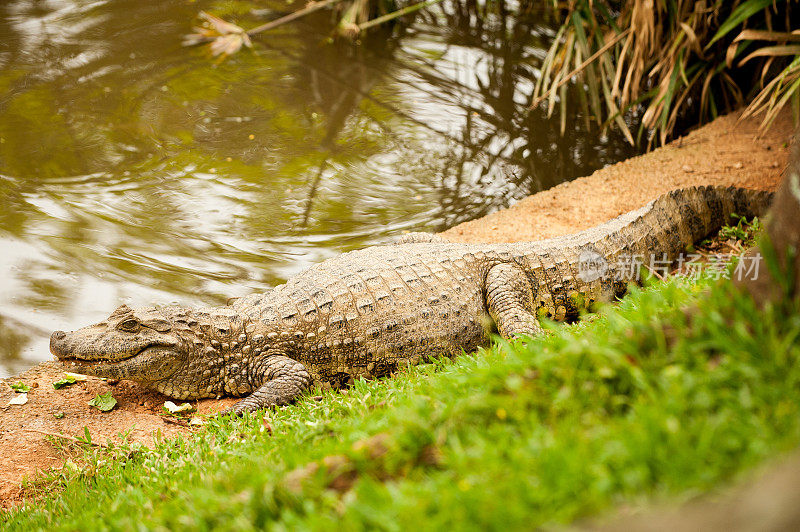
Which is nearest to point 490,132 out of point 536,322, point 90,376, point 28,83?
point 536,322

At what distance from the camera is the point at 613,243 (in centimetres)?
535

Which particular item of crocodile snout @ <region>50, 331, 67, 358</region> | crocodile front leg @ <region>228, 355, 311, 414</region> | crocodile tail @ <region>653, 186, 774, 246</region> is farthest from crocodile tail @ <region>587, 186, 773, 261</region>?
crocodile snout @ <region>50, 331, 67, 358</region>

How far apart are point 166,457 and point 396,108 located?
6629 millimetres

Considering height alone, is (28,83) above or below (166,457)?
above

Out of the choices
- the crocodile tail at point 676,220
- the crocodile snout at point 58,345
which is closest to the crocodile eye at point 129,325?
the crocodile snout at point 58,345

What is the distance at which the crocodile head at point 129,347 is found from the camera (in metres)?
4.61

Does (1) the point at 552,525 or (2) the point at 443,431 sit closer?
(1) the point at 552,525

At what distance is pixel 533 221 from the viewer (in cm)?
711

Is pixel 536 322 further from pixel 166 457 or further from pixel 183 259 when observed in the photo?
pixel 183 259

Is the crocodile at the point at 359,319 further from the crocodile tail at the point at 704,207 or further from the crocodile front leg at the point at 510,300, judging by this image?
the crocodile tail at the point at 704,207

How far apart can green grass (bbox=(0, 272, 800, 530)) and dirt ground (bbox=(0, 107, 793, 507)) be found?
1.21m

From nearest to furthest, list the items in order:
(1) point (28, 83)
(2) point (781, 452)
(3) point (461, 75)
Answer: (2) point (781, 452) < (1) point (28, 83) < (3) point (461, 75)

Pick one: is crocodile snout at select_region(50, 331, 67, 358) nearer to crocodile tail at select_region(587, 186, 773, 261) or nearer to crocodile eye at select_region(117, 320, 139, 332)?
crocodile eye at select_region(117, 320, 139, 332)

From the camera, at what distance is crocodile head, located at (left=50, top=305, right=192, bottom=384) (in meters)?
4.61
